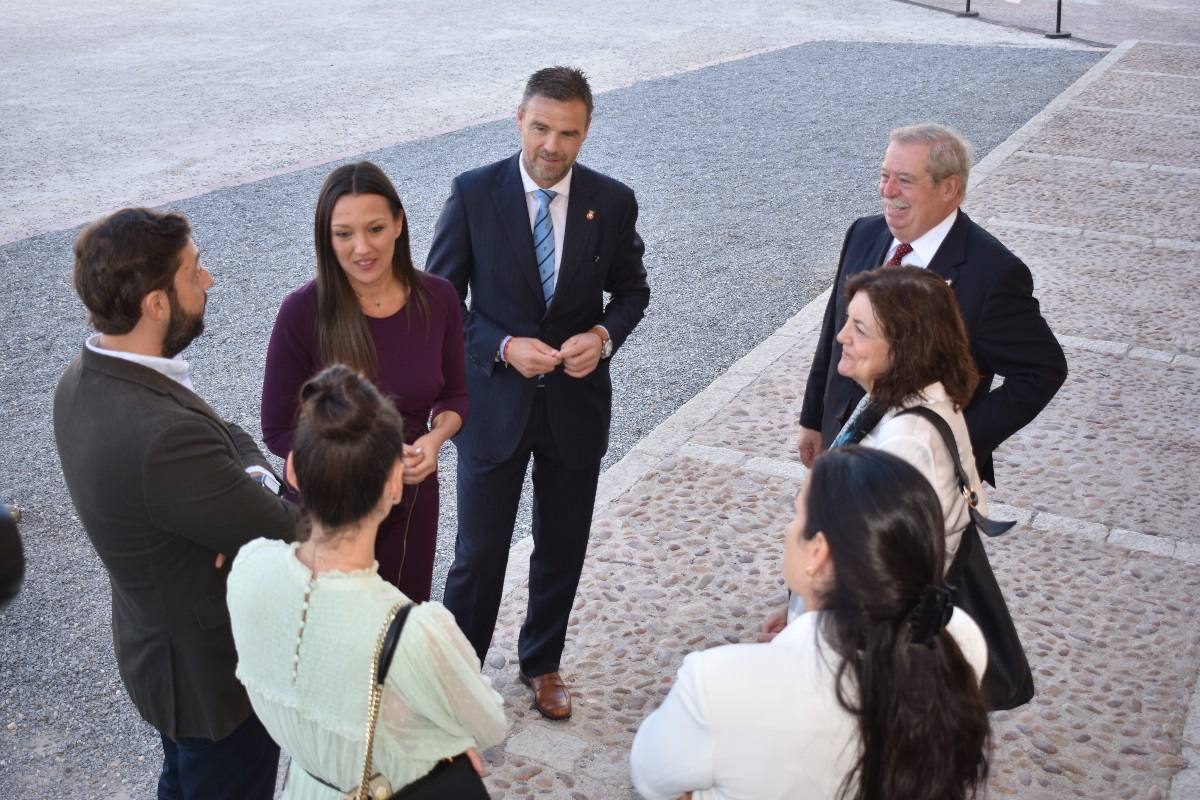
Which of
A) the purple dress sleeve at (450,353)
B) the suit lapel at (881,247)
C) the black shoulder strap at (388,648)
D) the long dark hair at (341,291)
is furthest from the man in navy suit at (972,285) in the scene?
the black shoulder strap at (388,648)

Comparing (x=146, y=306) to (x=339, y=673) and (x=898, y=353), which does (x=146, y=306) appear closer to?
(x=339, y=673)

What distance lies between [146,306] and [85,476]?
43 centimetres

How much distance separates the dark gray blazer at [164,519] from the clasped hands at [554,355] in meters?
1.21

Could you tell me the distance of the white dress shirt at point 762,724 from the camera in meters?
2.19

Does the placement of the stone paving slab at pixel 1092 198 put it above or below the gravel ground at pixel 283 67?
below

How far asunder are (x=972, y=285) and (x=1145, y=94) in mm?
14618

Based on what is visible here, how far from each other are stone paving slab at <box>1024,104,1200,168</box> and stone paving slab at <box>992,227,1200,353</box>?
11.4 ft

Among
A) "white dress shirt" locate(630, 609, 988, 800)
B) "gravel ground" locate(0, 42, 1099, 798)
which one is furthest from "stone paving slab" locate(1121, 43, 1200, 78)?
"white dress shirt" locate(630, 609, 988, 800)

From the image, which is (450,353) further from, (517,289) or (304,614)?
(304,614)

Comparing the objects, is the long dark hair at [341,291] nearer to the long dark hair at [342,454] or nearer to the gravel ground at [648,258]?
the long dark hair at [342,454]

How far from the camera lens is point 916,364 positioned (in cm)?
336

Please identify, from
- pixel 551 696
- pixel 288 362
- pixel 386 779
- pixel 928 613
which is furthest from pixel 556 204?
pixel 928 613

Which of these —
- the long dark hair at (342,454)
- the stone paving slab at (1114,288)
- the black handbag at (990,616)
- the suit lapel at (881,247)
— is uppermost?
the long dark hair at (342,454)

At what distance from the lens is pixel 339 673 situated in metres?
2.43
